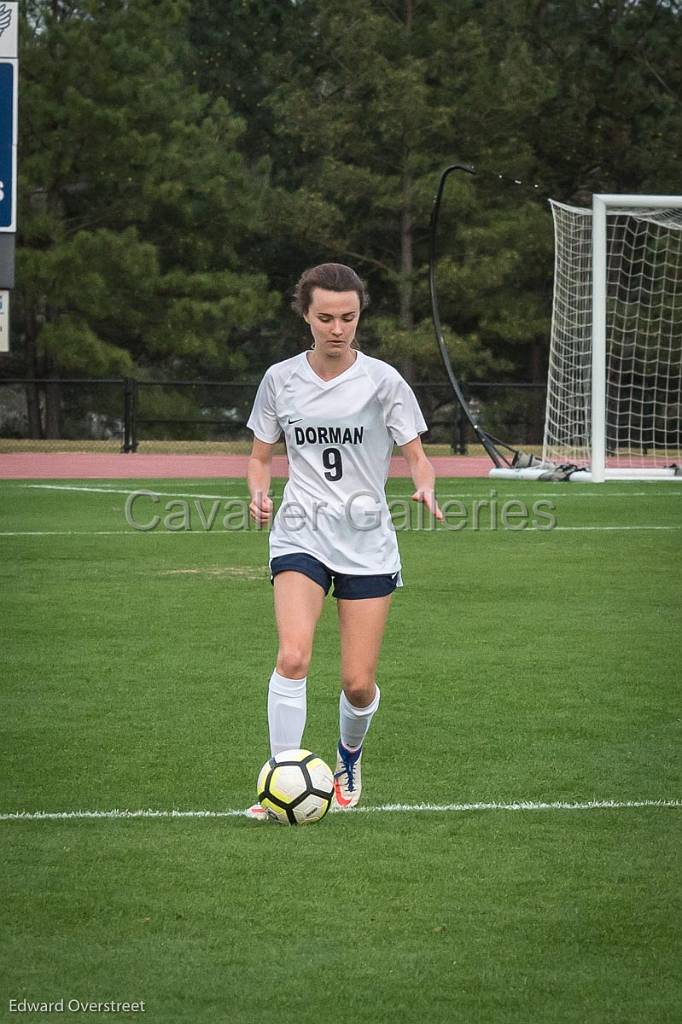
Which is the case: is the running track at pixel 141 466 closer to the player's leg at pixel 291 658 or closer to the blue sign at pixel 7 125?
the blue sign at pixel 7 125

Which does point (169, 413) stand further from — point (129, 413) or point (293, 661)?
point (293, 661)

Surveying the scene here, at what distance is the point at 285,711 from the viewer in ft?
18.8

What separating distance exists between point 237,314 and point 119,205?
4.00 meters

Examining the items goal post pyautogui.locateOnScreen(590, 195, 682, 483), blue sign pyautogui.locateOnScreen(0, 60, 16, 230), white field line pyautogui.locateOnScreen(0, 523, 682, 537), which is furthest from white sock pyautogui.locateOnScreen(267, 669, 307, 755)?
Result: goal post pyautogui.locateOnScreen(590, 195, 682, 483)

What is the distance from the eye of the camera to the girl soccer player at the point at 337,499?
5754mm

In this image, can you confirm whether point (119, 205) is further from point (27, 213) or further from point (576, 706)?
point (576, 706)

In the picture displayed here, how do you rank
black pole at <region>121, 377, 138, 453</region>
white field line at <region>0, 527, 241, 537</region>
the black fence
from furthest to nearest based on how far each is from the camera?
the black fence → black pole at <region>121, 377, 138, 453</region> → white field line at <region>0, 527, 241, 537</region>

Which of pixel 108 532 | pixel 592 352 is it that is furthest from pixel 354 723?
pixel 592 352

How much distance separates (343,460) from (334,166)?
36.7 m

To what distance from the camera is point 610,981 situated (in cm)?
408

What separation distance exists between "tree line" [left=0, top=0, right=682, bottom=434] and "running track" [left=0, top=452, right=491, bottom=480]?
228 inches

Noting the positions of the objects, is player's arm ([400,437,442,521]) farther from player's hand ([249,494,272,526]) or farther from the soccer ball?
the soccer ball

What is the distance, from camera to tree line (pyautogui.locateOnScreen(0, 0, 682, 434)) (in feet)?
129

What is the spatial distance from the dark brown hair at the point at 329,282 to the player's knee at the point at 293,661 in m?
1.21
